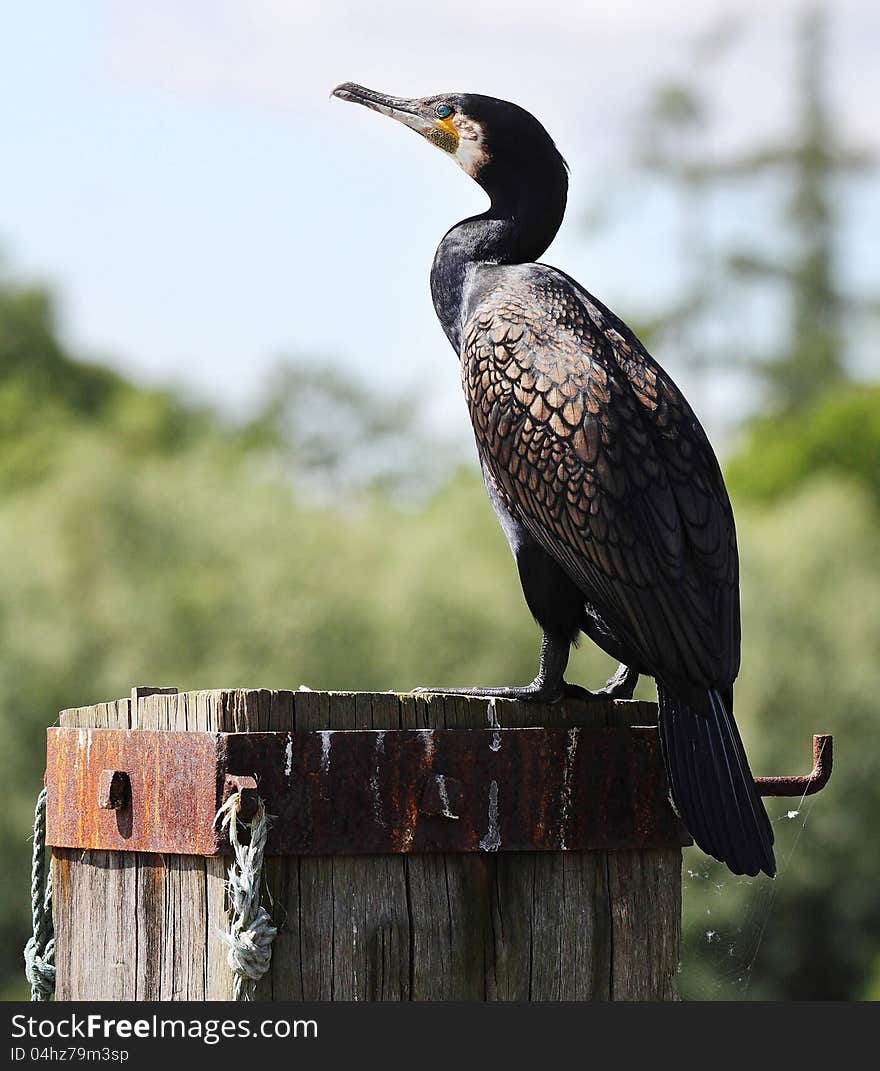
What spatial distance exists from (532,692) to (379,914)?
21.4 inches

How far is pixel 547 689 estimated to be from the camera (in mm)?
2895

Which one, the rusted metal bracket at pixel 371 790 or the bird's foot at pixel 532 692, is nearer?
the rusted metal bracket at pixel 371 790

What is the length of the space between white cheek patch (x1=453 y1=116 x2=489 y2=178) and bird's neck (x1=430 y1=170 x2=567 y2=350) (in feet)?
0.25

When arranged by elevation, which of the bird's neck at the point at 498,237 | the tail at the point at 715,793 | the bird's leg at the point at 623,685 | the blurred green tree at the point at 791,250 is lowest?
the tail at the point at 715,793

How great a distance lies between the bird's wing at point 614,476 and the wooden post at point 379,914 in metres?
0.34

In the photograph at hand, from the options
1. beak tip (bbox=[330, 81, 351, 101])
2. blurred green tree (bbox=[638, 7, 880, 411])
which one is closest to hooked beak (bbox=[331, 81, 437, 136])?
beak tip (bbox=[330, 81, 351, 101])

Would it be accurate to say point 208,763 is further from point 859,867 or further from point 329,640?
point 859,867

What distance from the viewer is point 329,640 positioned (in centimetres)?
1504

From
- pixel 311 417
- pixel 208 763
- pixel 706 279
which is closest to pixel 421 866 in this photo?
pixel 208 763

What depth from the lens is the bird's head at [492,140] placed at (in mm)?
3404

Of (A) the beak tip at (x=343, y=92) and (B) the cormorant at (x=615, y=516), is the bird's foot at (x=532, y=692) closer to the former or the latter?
(B) the cormorant at (x=615, y=516)

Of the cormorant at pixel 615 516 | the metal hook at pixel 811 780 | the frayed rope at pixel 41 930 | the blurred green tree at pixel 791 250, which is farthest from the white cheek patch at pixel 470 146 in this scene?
the blurred green tree at pixel 791 250

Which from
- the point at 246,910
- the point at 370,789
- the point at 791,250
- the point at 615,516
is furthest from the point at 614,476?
the point at 791,250

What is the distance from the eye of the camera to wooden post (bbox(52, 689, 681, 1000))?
246cm
